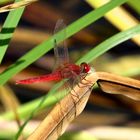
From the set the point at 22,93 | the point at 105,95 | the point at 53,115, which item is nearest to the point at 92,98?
the point at 105,95

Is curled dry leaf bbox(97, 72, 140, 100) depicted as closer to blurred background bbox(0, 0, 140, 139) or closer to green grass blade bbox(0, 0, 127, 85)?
green grass blade bbox(0, 0, 127, 85)

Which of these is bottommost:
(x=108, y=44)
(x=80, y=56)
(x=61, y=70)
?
(x=108, y=44)

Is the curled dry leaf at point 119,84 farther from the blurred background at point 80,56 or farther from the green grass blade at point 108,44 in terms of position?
the blurred background at point 80,56

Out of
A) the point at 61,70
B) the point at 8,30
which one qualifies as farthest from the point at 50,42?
the point at 61,70

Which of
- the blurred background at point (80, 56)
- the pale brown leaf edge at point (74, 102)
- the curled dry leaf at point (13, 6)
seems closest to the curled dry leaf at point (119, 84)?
the pale brown leaf edge at point (74, 102)

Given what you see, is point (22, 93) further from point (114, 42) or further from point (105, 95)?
point (114, 42)

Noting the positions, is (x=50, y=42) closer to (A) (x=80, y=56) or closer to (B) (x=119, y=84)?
(B) (x=119, y=84)

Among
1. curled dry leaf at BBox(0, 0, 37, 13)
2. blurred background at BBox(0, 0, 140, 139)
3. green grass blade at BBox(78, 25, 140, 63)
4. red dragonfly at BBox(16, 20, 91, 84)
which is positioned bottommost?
green grass blade at BBox(78, 25, 140, 63)

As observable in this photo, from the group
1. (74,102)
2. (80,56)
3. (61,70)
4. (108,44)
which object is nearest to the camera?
(74,102)

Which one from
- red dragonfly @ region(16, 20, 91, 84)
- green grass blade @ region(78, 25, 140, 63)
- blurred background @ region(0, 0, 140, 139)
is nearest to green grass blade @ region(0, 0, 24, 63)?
green grass blade @ region(78, 25, 140, 63)
